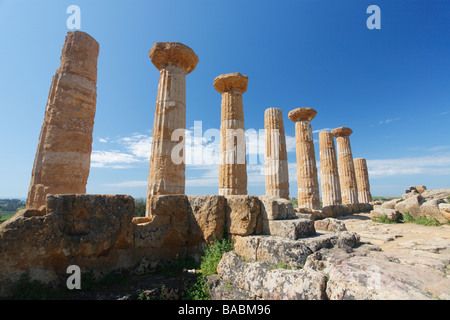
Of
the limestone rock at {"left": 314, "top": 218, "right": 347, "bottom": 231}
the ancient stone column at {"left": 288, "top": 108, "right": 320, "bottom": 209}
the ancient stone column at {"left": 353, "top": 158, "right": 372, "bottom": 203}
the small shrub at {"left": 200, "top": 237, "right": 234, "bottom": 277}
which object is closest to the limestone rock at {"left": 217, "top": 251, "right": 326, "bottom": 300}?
the small shrub at {"left": 200, "top": 237, "right": 234, "bottom": 277}

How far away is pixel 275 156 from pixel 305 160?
8.27ft

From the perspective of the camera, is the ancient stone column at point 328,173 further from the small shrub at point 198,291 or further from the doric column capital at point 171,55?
the small shrub at point 198,291

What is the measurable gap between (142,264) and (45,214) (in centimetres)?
156

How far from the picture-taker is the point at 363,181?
19719mm

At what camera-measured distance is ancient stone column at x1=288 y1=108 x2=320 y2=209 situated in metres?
13.6

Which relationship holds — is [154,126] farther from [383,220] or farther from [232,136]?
[383,220]

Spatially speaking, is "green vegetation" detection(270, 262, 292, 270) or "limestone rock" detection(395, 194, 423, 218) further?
"limestone rock" detection(395, 194, 423, 218)

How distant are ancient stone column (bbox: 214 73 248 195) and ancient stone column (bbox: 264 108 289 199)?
10.8ft

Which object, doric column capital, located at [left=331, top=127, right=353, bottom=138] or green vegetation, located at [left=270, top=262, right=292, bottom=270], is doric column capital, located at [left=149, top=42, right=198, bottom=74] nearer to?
green vegetation, located at [left=270, top=262, right=292, bottom=270]

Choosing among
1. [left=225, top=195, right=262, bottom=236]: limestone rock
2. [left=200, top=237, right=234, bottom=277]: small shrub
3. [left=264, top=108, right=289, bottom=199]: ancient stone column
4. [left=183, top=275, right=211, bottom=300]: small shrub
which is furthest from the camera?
[left=264, top=108, right=289, bottom=199]: ancient stone column

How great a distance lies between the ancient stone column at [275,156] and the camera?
40.7 feet

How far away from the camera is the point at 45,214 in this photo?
2.99m

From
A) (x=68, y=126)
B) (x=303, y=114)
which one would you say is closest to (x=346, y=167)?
(x=303, y=114)

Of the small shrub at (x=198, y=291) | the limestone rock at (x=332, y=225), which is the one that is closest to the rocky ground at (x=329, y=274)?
the small shrub at (x=198, y=291)
